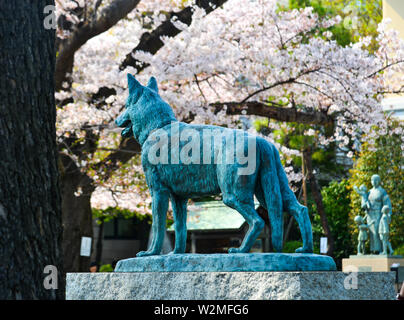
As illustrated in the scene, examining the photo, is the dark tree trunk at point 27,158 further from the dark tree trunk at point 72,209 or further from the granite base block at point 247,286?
the dark tree trunk at point 72,209

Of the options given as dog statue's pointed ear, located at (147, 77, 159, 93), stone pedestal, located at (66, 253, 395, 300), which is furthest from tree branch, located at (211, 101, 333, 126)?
stone pedestal, located at (66, 253, 395, 300)

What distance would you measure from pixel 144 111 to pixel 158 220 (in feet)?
2.58

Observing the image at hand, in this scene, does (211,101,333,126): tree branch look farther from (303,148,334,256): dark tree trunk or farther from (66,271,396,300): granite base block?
(66,271,396,300): granite base block

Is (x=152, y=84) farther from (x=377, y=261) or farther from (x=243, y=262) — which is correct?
(x=377, y=261)

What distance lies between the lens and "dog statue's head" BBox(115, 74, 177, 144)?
4.30 m

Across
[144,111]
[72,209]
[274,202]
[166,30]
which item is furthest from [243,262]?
[72,209]

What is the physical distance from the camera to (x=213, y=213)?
2573cm

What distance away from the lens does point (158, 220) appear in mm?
4223

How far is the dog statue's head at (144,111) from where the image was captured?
4305mm

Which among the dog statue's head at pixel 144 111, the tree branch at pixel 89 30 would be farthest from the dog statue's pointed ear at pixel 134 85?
the tree branch at pixel 89 30

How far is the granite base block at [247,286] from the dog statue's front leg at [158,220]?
0.32 m

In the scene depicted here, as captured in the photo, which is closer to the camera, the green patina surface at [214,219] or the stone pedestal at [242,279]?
the stone pedestal at [242,279]

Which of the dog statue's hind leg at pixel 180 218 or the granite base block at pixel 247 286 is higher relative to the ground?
the dog statue's hind leg at pixel 180 218
